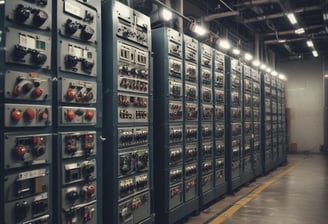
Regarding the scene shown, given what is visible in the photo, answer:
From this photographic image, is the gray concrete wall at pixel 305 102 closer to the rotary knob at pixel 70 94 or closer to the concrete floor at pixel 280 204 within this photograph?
the concrete floor at pixel 280 204

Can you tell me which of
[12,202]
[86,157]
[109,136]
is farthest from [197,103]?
[12,202]

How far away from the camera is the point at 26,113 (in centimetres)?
267

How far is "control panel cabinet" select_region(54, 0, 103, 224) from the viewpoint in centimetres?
301

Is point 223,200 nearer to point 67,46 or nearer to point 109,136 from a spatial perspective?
point 109,136

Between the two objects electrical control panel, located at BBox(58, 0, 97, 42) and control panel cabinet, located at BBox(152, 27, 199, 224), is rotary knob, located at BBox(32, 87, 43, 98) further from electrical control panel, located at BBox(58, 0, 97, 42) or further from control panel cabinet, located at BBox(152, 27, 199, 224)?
control panel cabinet, located at BBox(152, 27, 199, 224)

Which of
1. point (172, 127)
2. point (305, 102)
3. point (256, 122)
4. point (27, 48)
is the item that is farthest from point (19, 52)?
point (305, 102)

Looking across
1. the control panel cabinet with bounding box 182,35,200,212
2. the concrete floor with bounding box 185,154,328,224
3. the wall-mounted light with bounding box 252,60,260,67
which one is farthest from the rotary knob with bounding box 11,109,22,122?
the wall-mounted light with bounding box 252,60,260,67

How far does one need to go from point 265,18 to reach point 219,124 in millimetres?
4277

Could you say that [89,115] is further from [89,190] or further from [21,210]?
[21,210]

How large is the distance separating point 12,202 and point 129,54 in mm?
2076

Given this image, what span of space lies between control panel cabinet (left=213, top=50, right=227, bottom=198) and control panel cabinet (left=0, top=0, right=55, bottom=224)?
12.5ft

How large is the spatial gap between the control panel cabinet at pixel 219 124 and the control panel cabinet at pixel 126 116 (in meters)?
2.15

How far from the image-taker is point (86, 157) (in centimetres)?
329

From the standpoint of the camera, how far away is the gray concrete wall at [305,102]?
1478 centimetres
